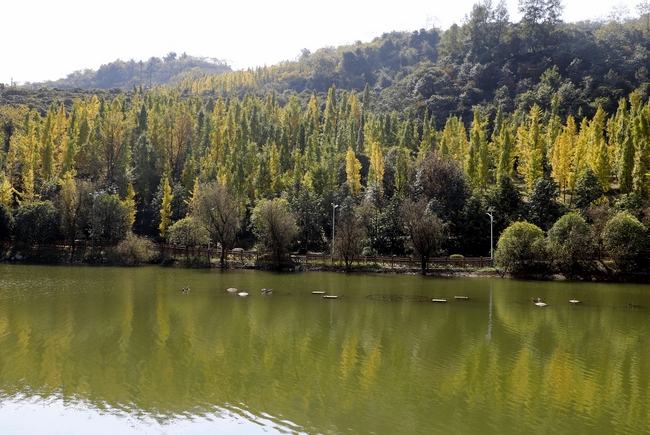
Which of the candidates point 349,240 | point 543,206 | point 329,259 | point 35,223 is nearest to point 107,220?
point 35,223

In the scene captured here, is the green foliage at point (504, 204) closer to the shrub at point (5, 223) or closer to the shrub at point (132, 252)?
the shrub at point (132, 252)

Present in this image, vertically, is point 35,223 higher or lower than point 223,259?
higher

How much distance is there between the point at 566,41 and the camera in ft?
436

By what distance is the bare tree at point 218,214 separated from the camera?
2424 inches

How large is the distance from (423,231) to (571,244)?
14238mm

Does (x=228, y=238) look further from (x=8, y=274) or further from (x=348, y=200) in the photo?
(x=8, y=274)

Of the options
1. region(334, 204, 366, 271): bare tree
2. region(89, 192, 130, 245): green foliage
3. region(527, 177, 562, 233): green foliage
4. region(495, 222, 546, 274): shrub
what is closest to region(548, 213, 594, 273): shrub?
region(495, 222, 546, 274): shrub

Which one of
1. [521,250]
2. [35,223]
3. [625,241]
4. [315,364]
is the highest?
[35,223]

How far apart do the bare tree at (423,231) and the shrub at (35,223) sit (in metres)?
42.5

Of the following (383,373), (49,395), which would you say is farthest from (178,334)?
(383,373)

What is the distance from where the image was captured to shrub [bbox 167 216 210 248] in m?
63.6

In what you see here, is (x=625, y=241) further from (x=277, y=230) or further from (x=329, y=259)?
(x=277, y=230)

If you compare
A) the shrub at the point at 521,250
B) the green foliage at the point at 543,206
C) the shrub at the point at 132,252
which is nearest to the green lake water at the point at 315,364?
the shrub at the point at 521,250

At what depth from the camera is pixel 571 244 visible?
50.7 m
